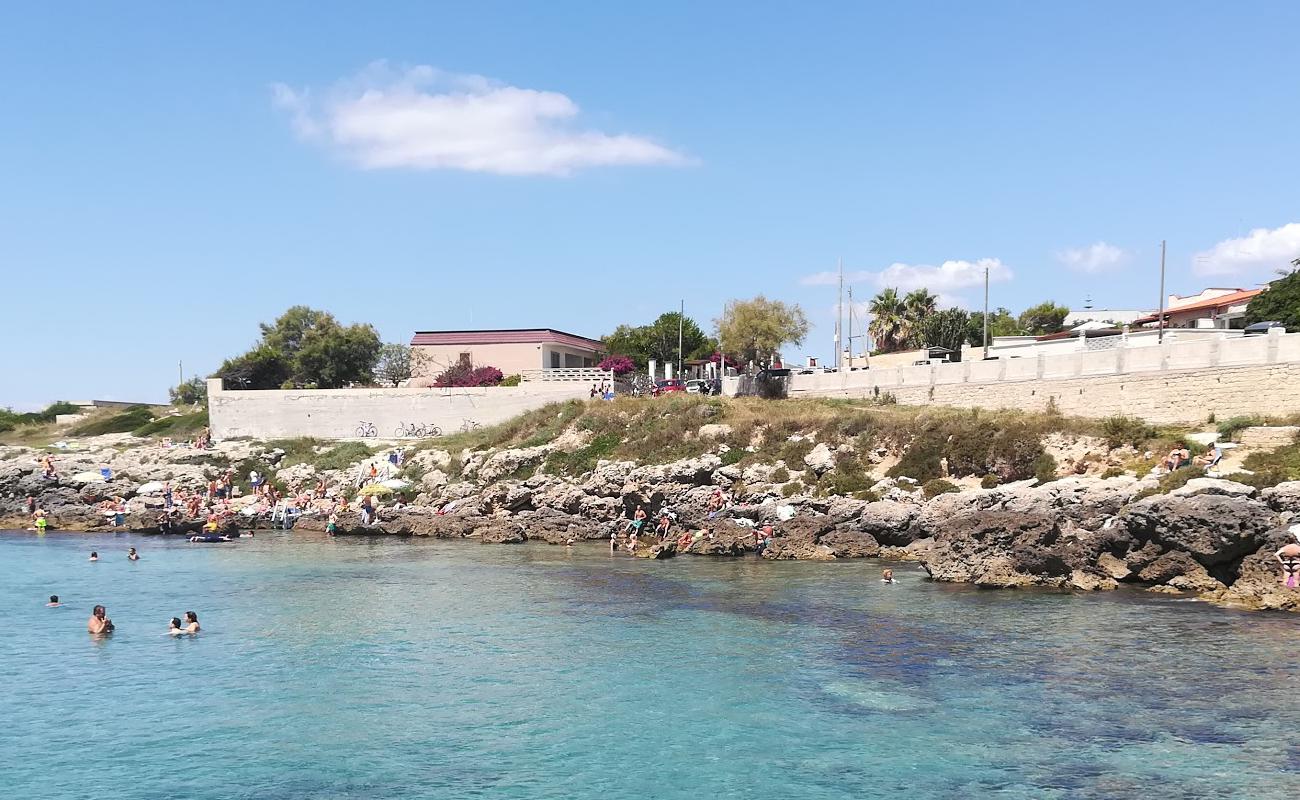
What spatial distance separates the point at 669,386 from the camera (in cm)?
6475

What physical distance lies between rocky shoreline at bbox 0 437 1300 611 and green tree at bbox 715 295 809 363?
21.3 m

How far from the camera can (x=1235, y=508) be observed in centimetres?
2819

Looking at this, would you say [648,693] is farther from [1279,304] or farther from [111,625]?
[1279,304]

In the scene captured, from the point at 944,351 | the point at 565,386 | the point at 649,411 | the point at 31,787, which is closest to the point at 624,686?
the point at 31,787

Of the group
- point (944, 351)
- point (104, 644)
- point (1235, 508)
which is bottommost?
point (104, 644)

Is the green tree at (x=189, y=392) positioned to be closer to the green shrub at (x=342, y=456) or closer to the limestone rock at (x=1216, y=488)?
the green shrub at (x=342, y=456)

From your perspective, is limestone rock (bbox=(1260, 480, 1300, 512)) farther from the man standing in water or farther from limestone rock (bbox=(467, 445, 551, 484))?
limestone rock (bbox=(467, 445, 551, 484))

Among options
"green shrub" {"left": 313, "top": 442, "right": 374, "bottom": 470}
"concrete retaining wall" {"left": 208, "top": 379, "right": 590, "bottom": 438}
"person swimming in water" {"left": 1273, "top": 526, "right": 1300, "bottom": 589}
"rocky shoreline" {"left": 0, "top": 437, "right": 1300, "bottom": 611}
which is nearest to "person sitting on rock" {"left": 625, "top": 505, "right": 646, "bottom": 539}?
"rocky shoreline" {"left": 0, "top": 437, "right": 1300, "bottom": 611}

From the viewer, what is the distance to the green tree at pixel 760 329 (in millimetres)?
70312

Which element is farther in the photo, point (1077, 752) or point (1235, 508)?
point (1235, 508)

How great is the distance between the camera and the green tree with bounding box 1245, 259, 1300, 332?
56.2 metres

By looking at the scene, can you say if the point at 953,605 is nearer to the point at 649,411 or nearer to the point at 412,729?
the point at 412,729

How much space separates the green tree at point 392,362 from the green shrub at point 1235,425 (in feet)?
199

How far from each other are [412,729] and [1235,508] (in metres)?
23.0
